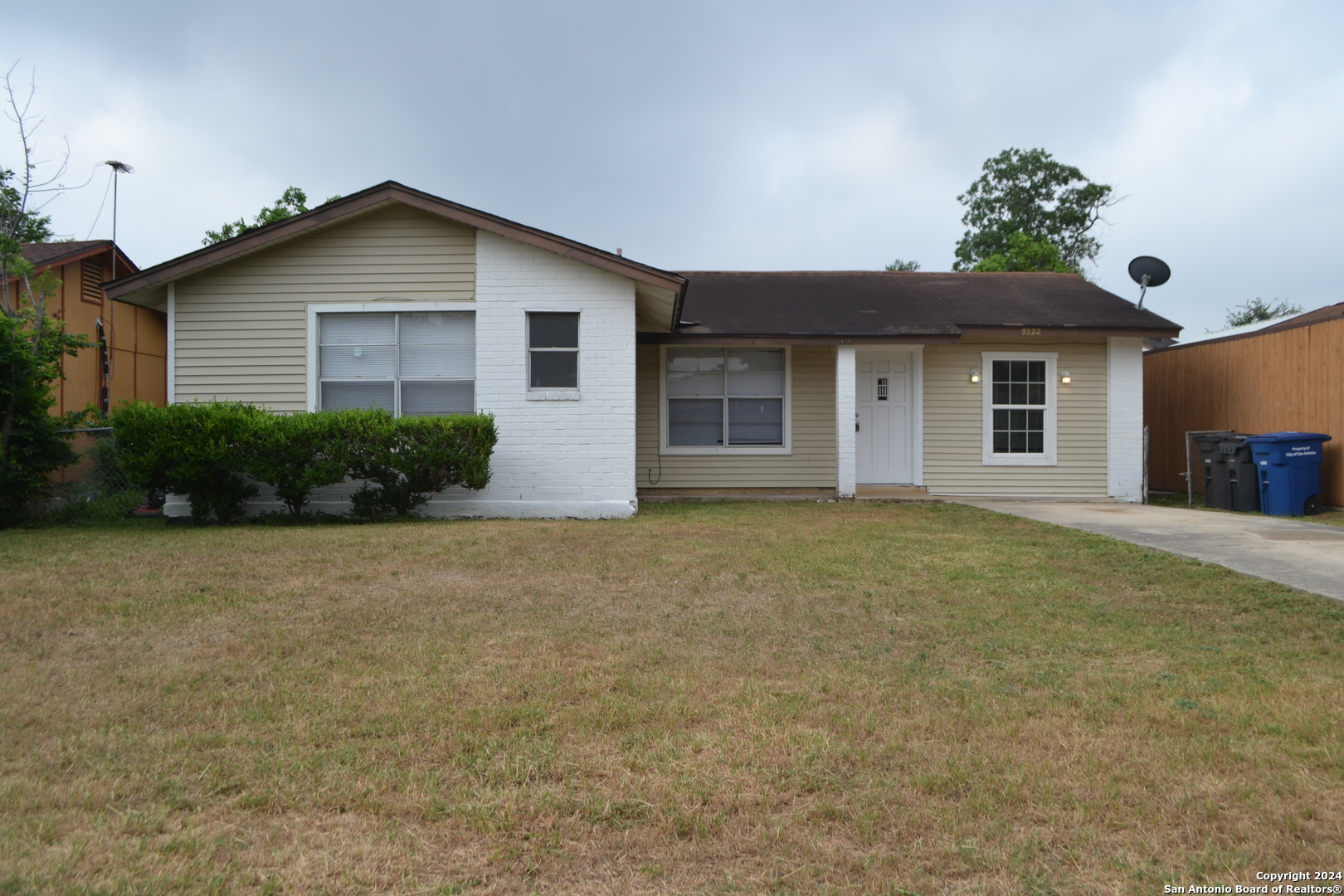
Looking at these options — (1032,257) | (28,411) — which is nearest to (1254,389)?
(28,411)

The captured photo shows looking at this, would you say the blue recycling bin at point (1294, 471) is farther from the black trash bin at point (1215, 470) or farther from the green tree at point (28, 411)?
the green tree at point (28, 411)

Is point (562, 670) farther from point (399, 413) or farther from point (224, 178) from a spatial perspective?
point (224, 178)

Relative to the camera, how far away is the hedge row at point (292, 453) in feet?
31.3

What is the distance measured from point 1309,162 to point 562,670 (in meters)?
24.7

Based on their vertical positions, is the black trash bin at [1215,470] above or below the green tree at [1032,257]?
below

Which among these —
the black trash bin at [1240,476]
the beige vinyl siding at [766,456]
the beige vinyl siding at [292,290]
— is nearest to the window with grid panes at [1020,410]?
the black trash bin at [1240,476]

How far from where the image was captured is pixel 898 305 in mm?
14469

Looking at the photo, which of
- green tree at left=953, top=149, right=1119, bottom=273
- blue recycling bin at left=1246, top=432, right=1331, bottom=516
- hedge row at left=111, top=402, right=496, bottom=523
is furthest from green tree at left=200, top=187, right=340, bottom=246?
green tree at left=953, top=149, right=1119, bottom=273

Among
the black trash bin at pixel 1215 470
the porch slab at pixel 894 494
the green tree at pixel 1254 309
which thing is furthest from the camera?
the green tree at pixel 1254 309

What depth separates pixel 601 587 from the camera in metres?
6.21

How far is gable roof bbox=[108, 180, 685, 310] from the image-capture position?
10.8 m

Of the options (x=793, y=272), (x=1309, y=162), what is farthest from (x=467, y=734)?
(x=1309, y=162)

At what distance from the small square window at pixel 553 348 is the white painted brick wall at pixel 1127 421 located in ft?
29.7

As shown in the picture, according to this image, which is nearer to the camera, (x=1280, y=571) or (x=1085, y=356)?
(x=1280, y=571)
